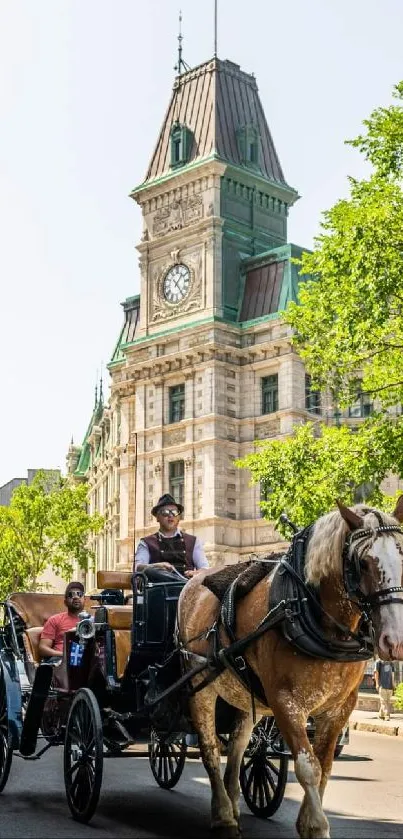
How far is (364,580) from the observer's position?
6.88m

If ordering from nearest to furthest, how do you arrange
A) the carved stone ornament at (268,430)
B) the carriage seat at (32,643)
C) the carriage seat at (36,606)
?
the carriage seat at (32,643) < the carriage seat at (36,606) < the carved stone ornament at (268,430)

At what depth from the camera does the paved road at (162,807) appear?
27.6 feet

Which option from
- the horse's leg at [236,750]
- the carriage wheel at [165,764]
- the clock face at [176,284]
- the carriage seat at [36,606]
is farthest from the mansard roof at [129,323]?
the horse's leg at [236,750]

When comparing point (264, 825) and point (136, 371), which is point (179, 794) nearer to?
point (264, 825)

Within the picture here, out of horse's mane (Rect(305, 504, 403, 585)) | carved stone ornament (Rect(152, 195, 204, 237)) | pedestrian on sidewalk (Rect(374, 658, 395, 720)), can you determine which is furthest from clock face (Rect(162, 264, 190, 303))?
horse's mane (Rect(305, 504, 403, 585))

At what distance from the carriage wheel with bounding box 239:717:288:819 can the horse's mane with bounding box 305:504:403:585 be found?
97.5 inches

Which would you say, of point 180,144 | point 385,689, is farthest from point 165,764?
point 180,144

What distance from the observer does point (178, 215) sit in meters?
56.1

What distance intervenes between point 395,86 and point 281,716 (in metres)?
16.2

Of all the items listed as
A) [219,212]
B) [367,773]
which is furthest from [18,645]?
[219,212]

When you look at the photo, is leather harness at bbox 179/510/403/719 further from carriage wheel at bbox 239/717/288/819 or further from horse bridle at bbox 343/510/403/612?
carriage wheel at bbox 239/717/288/819

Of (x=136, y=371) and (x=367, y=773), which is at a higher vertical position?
(x=136, y=371)

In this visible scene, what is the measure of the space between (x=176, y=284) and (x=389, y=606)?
50.3 m

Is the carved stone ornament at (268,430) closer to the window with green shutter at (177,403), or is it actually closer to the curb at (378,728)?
the window with green shutter at (177,403)
